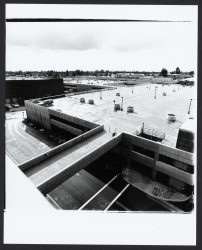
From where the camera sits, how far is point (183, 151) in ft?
72.7

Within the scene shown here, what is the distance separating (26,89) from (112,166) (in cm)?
6244

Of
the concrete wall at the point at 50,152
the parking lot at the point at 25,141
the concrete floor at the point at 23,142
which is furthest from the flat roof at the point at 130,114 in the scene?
the concrete floor at the point at 23,142

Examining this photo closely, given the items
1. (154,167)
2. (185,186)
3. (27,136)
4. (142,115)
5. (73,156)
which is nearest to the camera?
(73,156)

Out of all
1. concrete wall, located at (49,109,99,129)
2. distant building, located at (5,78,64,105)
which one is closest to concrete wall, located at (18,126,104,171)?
concrete wall, located at (49,109,99,129)

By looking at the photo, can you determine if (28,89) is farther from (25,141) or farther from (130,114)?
(130,114)

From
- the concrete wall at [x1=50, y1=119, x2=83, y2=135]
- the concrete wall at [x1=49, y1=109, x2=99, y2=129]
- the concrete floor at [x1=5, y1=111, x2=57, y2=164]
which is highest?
the concrete wall at [x1=49, y1=109, x2=99, y2=129]

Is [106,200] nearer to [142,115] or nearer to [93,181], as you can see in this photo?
[93,181]

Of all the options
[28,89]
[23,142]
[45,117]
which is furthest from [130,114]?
[28,89]

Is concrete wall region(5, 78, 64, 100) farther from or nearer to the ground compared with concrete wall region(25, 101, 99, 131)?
farther from the ground

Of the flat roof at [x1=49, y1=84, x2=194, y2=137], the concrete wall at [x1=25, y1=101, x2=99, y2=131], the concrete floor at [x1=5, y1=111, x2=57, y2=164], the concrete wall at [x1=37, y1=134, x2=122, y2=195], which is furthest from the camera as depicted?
the concrete floor at [x1=5, y1=111, x2=57, y2=164]

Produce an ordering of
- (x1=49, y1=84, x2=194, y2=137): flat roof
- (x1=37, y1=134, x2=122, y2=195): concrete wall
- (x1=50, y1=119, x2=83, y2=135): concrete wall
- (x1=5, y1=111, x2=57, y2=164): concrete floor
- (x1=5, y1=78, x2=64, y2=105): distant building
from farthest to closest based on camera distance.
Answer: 1. (x1=5, y1=78, x2=64, y2=105): distant building
2. (x1=5, y1=111, x2=57, y2=164): concrete floor
3. (x1=50, y1=119, x2=83, y2=135): concrete wall
4. (x1=49, y1=84, x2=194, y2=137): flat roof
5. (x1=37, y1=134, x2=122, y2=195): concrete wall

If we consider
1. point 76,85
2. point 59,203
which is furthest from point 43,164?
point 76,85

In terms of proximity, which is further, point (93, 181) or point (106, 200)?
point (93, 181)

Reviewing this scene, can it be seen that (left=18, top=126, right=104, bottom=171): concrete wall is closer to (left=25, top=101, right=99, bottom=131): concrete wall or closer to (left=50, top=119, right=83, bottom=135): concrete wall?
(left=25, top=101, right=99, bottom=131): concrete wall
